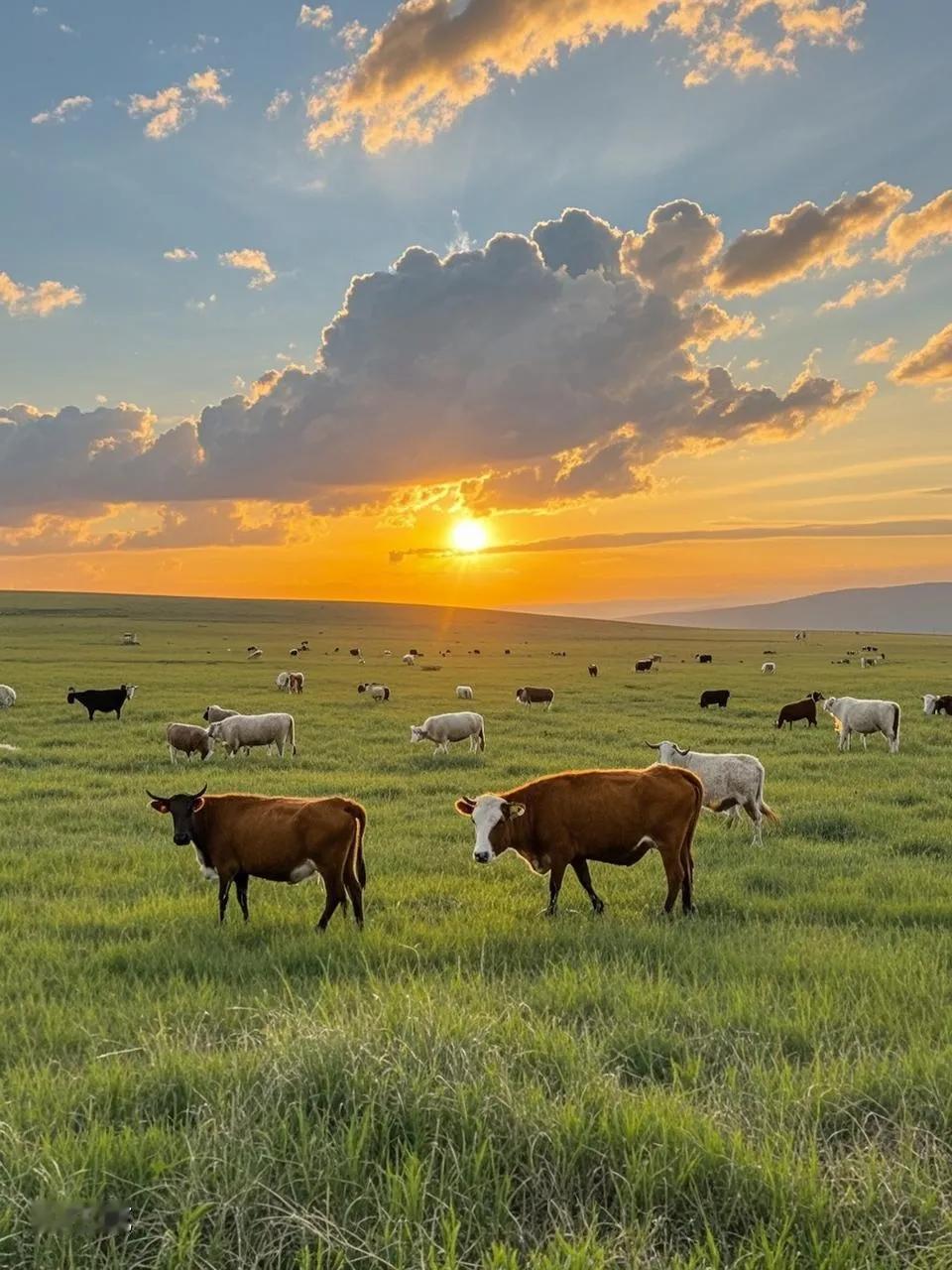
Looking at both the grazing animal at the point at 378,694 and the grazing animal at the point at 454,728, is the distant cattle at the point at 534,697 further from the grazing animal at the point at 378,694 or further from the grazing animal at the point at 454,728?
the grazing animal at the point at 454,728

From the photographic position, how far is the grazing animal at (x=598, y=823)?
9820 millimetres

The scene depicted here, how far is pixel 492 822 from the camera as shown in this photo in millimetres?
9742

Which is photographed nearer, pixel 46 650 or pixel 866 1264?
pixel 866 1264

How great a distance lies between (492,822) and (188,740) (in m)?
15.9

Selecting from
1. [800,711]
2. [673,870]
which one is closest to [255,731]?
[673,870]

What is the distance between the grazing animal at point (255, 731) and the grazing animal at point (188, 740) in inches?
28.4

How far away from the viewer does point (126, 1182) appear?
3.62 m

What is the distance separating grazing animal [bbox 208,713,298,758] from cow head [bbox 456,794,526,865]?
15.2m

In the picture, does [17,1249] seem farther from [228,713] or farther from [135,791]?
[228,713]

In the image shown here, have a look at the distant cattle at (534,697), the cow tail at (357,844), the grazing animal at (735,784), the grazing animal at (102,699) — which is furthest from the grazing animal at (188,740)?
the distant cattle at (534,697)

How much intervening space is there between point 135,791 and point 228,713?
11101 mm

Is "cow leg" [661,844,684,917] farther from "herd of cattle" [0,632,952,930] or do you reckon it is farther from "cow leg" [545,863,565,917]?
"cow leg" [545,863,565,917]

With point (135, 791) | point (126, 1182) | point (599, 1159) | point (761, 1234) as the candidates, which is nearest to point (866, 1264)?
point (761, 1234)

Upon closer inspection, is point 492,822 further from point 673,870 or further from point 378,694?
point 378,694
